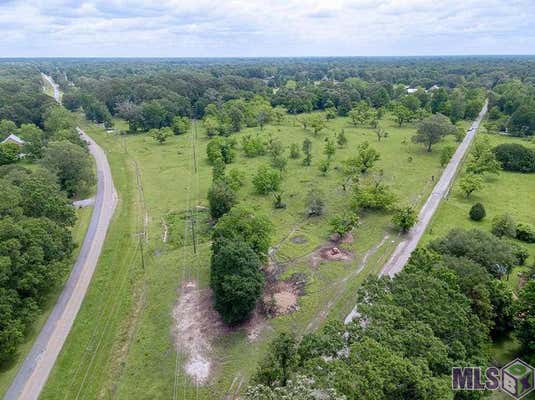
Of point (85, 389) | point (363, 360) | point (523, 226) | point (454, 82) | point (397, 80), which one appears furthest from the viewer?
point (397, 80)

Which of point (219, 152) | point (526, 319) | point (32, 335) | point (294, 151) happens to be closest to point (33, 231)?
point (32, 335)

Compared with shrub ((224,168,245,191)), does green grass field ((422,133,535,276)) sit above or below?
below

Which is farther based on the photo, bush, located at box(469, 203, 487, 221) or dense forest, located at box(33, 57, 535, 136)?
dense forest, located at box(33, 57, 535, 136)

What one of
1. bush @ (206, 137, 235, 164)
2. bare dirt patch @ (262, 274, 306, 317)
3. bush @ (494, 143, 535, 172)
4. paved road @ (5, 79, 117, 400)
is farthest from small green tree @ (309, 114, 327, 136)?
bare dirt patch @ (262, 274, 306, 317)

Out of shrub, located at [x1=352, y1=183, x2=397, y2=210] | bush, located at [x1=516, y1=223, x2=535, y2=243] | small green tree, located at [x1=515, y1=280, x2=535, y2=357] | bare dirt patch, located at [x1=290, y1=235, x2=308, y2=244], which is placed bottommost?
bare dirt patch, located at [x1=290, y1=235, x2=308, y2=244]


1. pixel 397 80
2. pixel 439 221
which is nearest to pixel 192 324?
pixel 439 221

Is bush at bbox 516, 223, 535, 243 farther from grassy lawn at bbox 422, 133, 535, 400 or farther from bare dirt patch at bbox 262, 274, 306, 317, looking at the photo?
bare dirt patch at bbox 262, 274, 306, 317

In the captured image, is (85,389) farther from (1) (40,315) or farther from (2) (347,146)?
(2) (347,146)

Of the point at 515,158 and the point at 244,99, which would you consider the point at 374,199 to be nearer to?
the point at 515,158
